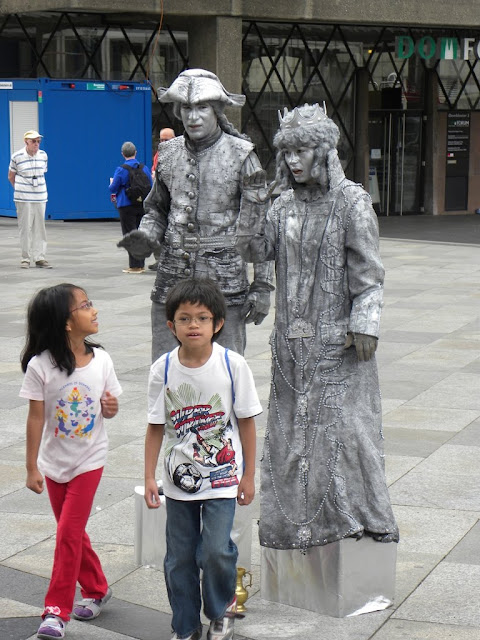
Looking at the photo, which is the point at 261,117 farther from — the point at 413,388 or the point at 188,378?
the point at 188,378

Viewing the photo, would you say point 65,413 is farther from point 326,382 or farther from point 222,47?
point 222,47

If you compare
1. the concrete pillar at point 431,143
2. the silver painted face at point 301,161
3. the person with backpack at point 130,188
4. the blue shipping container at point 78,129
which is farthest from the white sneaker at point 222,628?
the concrete pillar at point 431,143

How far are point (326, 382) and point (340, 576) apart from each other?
73cm

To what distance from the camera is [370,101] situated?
25.6 m

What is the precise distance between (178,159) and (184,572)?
1.89 meters

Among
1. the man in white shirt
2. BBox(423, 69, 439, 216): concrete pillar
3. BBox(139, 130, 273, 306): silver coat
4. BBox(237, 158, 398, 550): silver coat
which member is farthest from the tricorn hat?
BBox(423, 69, 439, 216): concrete pillar

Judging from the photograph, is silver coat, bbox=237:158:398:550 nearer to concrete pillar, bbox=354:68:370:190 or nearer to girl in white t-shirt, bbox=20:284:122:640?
girl in white t-shirt, bbox=20:284:122:640

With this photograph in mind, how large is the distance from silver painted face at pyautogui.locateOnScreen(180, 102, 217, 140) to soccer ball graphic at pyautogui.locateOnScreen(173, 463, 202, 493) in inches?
64.3

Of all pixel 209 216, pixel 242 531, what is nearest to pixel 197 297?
pixel 209 216

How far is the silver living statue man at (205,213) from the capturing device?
A: 16.3 feet

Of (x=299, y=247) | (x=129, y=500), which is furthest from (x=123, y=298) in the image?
(x=299, y=247)

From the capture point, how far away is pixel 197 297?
156 inches

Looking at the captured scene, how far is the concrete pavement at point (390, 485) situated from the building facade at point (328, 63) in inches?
365

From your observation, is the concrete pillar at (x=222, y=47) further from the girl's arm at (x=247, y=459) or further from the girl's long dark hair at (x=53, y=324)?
the girl's arm at (x=247, y=459)
